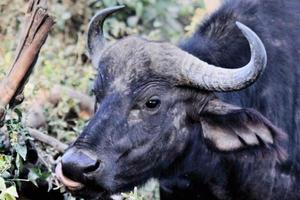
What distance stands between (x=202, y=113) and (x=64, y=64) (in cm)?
342

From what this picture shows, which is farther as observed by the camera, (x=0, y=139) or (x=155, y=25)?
(x=155, y=25)

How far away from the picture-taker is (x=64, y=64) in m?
9.34

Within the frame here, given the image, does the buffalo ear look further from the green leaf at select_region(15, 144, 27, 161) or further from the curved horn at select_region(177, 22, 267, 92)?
the green leaf at select_region(15, 144, 27, 161)

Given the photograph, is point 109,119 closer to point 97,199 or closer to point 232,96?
point 97,199

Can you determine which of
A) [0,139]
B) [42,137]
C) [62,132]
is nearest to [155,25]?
[62,132]

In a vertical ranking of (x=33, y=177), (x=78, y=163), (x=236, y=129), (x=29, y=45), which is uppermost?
(x=29, y=45)

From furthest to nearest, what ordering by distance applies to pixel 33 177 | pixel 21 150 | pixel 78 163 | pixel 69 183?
pixel 33 177 → pixel 21 150 → pixel 69 183 → pixel 78 163

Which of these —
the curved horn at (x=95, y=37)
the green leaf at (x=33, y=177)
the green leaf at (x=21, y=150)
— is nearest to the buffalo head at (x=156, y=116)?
the curved horn at (x=95, y=37)

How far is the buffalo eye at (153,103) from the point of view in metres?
5.95

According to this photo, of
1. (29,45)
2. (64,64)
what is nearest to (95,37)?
(29,45)

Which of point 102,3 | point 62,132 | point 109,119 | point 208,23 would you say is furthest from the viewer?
point 102,3

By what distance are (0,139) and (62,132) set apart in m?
1.43

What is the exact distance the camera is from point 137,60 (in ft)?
19.8

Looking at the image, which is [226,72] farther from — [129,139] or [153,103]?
[129,139]
